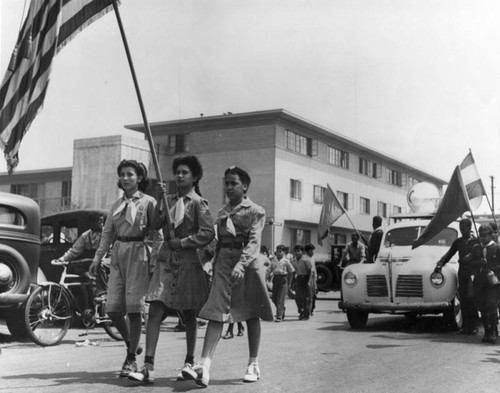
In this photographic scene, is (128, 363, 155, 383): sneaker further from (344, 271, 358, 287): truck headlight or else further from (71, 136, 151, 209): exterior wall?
(71, 136, 151, 209): exterior wall

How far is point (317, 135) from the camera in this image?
39531 millimetres

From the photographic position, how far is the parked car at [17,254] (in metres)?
8.12

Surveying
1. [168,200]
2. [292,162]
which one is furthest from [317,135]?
[168,200]

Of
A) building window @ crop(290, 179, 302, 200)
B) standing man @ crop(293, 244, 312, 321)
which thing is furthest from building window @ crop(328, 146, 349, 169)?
standing man @ crop(293, 244, 312, 321)

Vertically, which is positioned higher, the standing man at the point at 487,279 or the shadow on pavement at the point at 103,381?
the standing man at the point at 487,279

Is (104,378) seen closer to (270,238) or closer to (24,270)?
(24,270)

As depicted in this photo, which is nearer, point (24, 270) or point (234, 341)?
point (24, 270)

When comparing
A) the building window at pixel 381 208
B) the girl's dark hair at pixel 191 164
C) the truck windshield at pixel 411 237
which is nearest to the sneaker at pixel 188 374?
the girl's dark hair at pixel 191 164

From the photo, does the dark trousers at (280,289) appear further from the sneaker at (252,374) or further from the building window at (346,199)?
the building window at (346,199)

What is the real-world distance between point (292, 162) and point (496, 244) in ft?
92.8

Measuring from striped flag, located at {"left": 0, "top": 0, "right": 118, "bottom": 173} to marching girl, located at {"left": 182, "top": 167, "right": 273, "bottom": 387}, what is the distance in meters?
2.07

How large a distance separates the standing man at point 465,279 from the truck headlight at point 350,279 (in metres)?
1.27

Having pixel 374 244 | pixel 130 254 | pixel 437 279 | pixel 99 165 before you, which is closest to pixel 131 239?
pixel 130 254

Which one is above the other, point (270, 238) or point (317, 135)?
point (317, 135)
